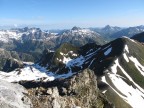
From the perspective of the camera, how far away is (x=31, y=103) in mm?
41500

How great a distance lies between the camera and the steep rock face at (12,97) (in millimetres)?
35750

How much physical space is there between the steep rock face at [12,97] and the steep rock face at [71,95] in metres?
2.16

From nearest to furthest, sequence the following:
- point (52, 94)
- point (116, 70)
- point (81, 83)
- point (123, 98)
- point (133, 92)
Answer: point (52, 94) → point (81, 83) → point (123, 98) → point (133, 92) → point (116, 70)

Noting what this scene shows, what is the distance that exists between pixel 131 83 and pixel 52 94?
129355 millimetres

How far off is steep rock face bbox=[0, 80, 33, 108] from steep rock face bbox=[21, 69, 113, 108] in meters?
2.16

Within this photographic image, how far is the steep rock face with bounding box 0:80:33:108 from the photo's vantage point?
3575cm

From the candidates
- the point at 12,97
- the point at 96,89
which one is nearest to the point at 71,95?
the point at 96,89

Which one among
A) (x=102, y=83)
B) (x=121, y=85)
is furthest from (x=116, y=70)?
(x=102, y=83)

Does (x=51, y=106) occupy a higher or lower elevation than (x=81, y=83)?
higher

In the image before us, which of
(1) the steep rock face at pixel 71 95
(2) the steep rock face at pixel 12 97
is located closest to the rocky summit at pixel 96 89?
(1) the steep rock face at pixel 71 95

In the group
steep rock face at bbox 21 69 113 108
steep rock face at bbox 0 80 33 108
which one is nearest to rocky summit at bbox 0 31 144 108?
steep rock face at bbox 21 69 113 108

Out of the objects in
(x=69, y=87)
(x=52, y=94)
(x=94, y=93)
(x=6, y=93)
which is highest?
(x=6, y=93)

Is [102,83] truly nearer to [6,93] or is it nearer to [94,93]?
[94,93]

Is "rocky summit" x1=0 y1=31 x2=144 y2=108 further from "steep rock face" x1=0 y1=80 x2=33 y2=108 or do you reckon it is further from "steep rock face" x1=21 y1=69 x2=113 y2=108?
"steep rock face" x1=0 y1=80 x2=33 y2=108
